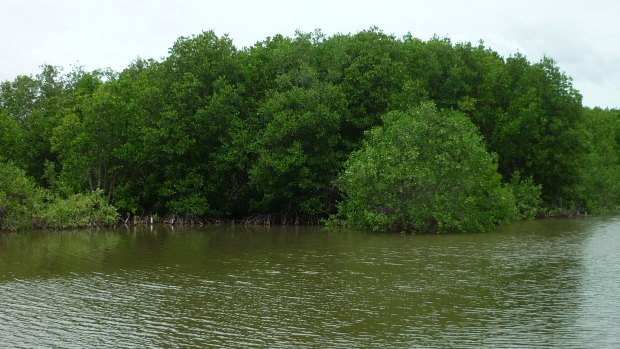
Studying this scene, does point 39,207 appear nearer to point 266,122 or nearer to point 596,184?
point 266,122

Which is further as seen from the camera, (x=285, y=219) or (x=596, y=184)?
(x=596, y=184)

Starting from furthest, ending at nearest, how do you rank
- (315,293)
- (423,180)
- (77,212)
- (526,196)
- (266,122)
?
1. (526,196)
2. (266,122)
3. (77,212)
4. (423,180)
5. (315,293)

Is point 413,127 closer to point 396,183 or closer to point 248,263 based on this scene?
point 396,183

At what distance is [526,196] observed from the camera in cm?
4741

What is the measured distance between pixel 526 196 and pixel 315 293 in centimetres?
3375

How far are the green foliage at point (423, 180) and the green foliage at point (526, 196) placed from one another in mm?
10399

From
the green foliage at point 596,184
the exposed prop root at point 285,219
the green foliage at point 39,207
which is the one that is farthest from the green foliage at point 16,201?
the green foliage at point 596,184

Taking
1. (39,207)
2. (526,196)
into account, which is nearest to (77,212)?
(39,207)

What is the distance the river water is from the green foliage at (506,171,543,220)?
50.6 feet

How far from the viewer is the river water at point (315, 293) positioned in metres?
13.6

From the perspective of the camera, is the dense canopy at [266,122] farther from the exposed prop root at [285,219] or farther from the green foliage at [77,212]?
the green foliage at [77,212]

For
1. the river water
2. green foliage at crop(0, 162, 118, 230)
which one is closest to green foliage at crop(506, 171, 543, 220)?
the river water

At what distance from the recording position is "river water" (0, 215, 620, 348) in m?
13.6

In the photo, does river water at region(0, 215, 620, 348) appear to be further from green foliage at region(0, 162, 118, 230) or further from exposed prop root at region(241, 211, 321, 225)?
exposed prop root at region(241, 211, 321, 225)
